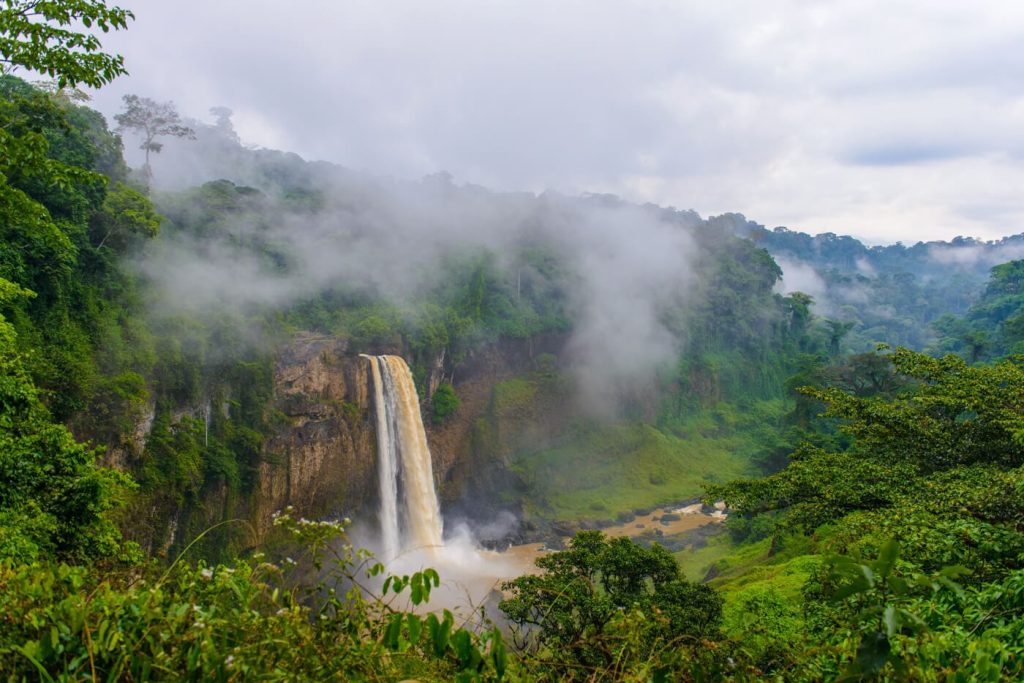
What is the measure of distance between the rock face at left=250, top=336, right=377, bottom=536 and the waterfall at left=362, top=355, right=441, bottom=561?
0.67 m

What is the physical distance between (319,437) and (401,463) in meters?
3.76

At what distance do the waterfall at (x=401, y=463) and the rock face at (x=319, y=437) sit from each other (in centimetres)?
67

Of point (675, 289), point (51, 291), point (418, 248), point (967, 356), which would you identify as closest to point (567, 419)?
point (418, 248)

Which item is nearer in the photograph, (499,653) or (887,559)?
(887,559)

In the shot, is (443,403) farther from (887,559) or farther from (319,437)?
(887,559)

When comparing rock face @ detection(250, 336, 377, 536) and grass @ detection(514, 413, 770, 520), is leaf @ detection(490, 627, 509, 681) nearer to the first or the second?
rock face @ detection(250, 336, 377, 536)

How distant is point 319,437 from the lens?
23.3 m

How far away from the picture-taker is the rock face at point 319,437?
21.9 meters

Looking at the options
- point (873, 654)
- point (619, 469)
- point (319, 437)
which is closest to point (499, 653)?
point (873, 654)

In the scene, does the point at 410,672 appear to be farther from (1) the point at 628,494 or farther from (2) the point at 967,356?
(2) the point at 967,356

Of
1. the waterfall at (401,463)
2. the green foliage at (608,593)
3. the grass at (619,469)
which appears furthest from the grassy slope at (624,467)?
the green foliage at (608,593)

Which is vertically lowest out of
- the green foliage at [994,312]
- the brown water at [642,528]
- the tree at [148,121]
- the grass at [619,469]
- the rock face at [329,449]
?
the brown water at [642,528]

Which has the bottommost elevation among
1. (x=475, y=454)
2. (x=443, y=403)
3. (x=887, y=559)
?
(x=475, y=454)

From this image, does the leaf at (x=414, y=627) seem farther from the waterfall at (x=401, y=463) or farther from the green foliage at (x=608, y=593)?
the waterfall at (x=401, y=463)
